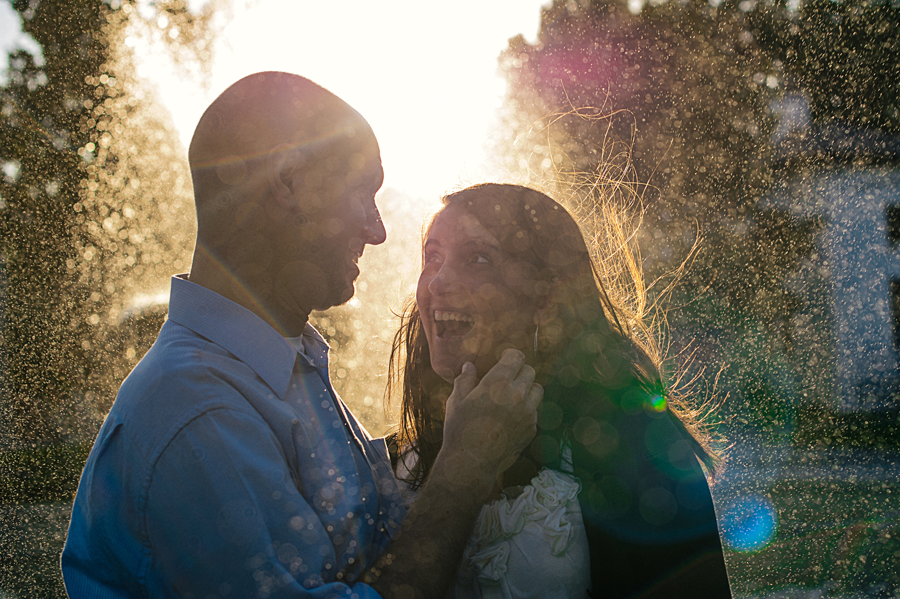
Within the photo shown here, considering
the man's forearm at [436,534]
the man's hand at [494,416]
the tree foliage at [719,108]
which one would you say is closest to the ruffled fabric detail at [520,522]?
the man's hand at [494,416]

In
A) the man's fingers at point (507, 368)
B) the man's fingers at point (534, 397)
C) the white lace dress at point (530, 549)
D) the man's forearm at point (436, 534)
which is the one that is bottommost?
the white lace dress at point (530, 549)

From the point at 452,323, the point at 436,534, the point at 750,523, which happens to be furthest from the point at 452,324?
the point at 750,523

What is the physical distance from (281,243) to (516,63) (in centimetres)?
1636

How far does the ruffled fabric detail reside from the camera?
173cm

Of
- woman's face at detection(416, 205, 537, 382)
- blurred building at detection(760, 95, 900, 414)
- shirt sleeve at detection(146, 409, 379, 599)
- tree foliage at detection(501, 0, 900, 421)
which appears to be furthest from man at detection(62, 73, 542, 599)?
blurred building at detection(760, 95, 900, 414)

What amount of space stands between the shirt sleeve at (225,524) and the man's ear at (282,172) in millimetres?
662

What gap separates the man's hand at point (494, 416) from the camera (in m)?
1.63

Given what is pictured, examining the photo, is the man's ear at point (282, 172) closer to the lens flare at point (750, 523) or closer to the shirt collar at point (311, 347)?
the shirt collar at point (311, 347)

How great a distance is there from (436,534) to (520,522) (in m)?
0.43

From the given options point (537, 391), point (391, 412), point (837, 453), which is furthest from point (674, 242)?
point (537, 391)

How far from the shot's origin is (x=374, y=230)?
74.5 inches

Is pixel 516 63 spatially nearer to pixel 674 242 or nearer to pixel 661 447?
pixel 674 242

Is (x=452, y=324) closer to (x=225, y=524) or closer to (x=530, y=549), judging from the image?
(x=530, y=549)

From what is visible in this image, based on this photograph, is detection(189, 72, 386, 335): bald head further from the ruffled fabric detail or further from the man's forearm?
the ruffled fabric detail
